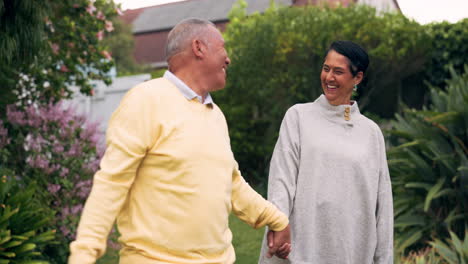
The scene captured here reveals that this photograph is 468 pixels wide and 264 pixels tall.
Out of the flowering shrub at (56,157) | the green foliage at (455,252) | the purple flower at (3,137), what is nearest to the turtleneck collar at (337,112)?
the green foliage at (455,252)

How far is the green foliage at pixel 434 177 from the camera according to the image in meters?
7.23

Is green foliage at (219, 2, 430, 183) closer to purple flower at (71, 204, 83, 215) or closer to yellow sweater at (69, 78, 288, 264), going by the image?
purple flower at (71, 204, 83, 215)

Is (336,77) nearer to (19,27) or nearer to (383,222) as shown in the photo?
(383,222)

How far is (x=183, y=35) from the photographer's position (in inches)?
107

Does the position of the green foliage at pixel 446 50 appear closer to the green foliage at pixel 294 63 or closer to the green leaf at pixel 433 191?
the green foliage at pixel 294 63

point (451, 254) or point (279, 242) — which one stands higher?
point (279, 242)

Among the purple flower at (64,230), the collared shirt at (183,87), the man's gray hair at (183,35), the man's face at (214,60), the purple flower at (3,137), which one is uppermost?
the man's gray hair at (183,35)

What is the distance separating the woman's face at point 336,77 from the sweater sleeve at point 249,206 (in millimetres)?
922

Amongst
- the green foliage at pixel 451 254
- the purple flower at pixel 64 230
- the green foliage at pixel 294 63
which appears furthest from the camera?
the green foliage at pixel 294 63

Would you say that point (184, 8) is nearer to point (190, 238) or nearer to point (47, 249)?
point (47, 249)

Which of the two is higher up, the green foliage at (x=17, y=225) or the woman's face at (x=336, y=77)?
the woman's face at (x=336, y=77)

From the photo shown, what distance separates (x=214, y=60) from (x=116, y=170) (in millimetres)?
656

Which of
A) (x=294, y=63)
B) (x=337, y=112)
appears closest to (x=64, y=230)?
(x=337, y=112)

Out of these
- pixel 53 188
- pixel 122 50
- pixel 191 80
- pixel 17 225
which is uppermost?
pixel 191 80
